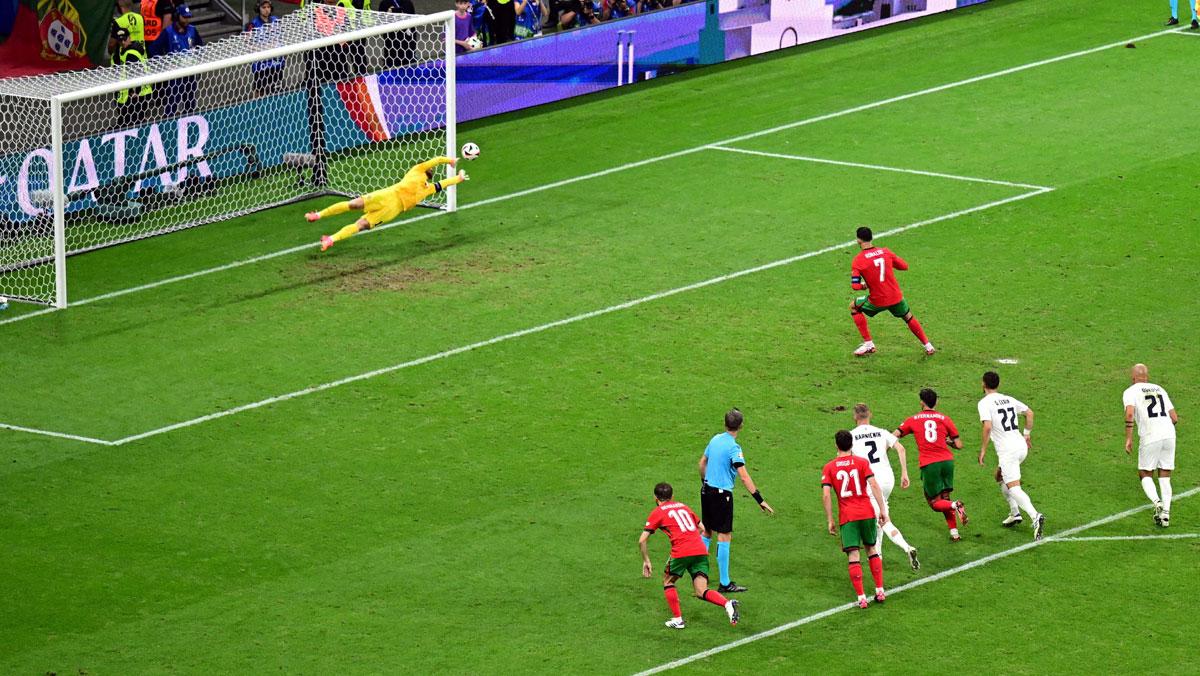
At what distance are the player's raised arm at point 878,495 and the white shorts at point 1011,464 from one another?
5.83 ft

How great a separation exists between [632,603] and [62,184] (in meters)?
12.3

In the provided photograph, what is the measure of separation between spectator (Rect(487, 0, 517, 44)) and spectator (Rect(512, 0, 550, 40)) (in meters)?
0.11

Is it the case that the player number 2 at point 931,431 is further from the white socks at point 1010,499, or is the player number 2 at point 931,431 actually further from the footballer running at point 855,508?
the footballer running at point 855,508

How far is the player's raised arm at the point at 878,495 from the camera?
1859 centimetres

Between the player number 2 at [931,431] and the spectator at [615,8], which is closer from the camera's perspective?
the player number 2 at [931,431]

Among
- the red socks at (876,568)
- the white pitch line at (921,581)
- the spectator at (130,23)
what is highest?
the spectator at (130,23)

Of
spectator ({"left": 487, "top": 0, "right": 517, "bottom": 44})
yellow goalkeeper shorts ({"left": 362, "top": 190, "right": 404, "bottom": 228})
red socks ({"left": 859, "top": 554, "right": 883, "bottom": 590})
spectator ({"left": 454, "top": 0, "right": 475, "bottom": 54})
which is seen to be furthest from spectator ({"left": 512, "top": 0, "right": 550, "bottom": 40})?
red socks ({"left": 859, "top": 554, "right": 883, "bottom": 590})

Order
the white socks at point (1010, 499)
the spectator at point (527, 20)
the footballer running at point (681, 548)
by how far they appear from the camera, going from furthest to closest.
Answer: the spectator at point (527, 20), the white socks at point (1010, 499), the footballer running at point (681, 548)

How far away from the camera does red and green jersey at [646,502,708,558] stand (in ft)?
59.2

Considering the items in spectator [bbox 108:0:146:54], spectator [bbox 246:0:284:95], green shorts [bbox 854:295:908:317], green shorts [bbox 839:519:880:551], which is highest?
spectator [bbox 108:0:146:54]

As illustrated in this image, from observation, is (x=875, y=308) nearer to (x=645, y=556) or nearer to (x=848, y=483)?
(x=848, y=483)

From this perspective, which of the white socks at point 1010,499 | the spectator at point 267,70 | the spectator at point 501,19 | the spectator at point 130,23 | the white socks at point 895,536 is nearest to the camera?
the white socks at point 895,536

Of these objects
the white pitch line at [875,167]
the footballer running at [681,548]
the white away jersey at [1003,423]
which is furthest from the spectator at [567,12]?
the footballer running at [681,548]

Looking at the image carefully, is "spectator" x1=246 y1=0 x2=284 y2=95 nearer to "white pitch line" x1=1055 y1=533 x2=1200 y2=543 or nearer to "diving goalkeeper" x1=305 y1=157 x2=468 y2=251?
"diving goalkeeper" x1=305 y1=157 x2=468 y2=251
